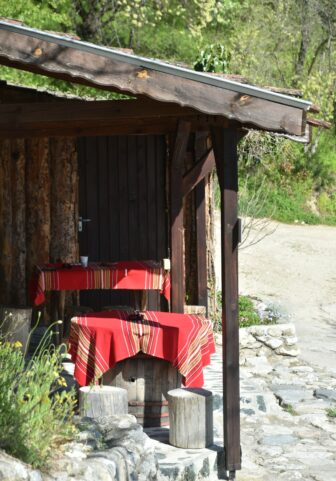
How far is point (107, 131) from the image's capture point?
896 cm

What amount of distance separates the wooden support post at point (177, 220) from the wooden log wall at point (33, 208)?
7.52 feet

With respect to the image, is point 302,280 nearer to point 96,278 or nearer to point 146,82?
point 96,278

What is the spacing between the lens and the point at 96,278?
31.0 ft

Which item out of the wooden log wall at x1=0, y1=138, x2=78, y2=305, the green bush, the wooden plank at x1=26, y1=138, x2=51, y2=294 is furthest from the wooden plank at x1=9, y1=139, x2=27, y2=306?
the green bush

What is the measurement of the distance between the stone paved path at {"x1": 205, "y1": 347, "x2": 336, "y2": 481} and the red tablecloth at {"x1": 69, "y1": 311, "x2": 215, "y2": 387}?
0.78 m

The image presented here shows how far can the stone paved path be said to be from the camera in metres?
7.08

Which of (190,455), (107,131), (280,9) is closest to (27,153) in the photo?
(107,131)

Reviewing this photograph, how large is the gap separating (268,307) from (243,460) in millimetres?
5728

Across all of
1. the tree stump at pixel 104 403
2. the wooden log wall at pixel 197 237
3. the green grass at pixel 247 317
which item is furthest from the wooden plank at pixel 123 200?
the tree stump at pixel 104 403

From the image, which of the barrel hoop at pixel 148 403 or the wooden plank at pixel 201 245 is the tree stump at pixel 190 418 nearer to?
the barrel hoop at pixel 148 403

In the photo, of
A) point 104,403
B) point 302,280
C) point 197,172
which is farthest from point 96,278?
point 302,280

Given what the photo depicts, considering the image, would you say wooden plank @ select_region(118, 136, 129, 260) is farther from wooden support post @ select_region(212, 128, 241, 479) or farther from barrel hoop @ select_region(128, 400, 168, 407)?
wooden support post @ select_region(212, 128, 241, 479)

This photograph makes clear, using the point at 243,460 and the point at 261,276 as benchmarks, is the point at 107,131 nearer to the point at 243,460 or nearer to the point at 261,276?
the point at 243,460

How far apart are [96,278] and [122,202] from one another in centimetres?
225
